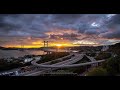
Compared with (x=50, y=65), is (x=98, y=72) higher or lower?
lower

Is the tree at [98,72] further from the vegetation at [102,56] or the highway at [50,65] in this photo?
the vegetation at [102,56]

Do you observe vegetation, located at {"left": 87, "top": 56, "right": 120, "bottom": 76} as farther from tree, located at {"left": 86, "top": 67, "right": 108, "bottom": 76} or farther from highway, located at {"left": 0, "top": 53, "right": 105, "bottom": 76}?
highway, located at {"left": 0, "top": 53, "right": 105, "bottom": 76}

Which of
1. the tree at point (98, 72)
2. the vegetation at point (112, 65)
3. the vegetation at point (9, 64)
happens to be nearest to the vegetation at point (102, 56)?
the vegetation at point (112, 65)

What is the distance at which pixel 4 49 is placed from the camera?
14.6 ft

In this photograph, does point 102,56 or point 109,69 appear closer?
point 109,69

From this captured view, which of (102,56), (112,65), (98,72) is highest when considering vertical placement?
(102,56)

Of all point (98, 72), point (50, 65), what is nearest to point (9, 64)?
point (50, 65)

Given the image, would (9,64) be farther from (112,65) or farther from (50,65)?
(112,65)

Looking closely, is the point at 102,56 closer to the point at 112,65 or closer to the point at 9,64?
the point at 112,65

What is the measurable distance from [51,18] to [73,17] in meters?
0.37

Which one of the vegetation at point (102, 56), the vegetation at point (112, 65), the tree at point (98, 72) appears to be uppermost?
the vegetation at point (102, 56)

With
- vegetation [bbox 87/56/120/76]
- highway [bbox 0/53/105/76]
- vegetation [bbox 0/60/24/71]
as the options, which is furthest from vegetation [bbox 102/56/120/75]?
vegetation [bbox 0/60/24/71]
